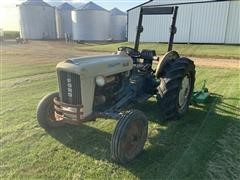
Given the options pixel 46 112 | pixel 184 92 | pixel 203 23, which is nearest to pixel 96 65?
pixel 46 112

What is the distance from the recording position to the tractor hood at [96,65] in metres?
3.64

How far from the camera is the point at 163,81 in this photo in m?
4.69

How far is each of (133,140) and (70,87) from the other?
115 centimetres

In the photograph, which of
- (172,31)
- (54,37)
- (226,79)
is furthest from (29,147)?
(54,37)

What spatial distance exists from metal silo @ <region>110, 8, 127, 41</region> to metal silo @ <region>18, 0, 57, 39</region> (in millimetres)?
10096

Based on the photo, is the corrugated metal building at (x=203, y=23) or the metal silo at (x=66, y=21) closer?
the corrugated metal building at (x=203, y=23)

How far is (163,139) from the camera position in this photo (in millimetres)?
4277

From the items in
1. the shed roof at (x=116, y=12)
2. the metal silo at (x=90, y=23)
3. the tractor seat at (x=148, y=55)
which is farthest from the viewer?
the shed roof at (x=116, y=12)

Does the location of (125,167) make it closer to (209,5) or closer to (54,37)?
(209,5)

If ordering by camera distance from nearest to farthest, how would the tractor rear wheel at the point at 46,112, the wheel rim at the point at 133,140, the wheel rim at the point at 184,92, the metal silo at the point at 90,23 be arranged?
the wheel rim at the point at 133,140, the tractor rear wheel at the point at 46,112, the wheel rim at the point at 184,92, the metal silo at the point at 90,23

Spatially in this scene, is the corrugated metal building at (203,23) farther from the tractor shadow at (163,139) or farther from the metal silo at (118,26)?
the tractor shadow at (163,139)

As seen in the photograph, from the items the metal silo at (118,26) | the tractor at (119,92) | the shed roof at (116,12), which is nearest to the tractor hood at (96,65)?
the tractor at (119,92)

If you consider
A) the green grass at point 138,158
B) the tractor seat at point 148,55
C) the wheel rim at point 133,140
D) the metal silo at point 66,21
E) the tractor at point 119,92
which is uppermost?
the metal silo at point 66,21

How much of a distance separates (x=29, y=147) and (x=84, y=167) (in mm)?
1089
